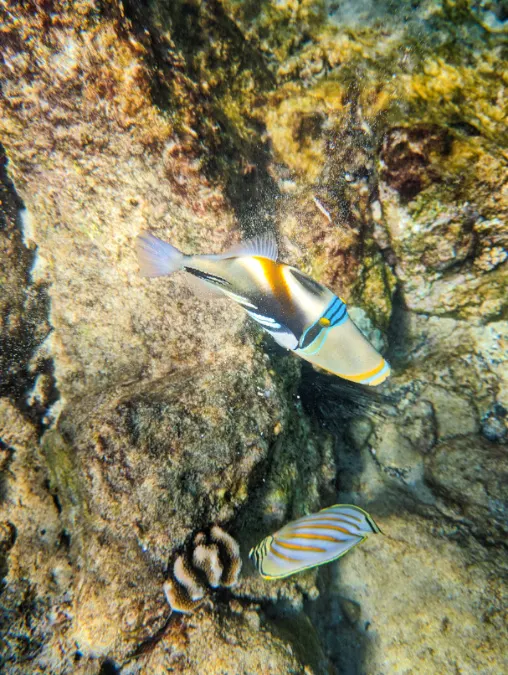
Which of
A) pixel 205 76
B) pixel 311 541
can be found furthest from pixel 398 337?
pixel 205 76

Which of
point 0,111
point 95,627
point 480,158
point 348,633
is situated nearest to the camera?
point 95,627

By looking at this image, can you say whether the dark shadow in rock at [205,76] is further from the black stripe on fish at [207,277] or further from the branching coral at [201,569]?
the branching coral at [201,569]

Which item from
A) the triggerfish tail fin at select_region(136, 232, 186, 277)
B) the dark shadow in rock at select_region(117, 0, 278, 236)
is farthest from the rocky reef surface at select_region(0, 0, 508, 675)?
the triggerfish tail fin at select_region(136, 232, 186, 277)

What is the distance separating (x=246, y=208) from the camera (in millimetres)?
2631

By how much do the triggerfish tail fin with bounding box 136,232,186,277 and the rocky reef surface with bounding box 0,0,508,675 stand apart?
76cm

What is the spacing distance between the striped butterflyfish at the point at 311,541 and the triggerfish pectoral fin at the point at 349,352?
120 centimetres

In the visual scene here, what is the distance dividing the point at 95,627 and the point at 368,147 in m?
3.74

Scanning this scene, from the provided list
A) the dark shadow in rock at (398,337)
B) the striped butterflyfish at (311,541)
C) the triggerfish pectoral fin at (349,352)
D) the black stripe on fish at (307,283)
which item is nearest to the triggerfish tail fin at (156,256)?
the black stripe on fish at (307,283)

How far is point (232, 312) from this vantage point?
2652mm

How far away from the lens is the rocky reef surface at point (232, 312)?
1983 millimetres

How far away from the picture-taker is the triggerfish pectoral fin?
1480 millimetres

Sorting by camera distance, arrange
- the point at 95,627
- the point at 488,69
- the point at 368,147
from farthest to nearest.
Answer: the point at 368,147 < the point at 95,627 < the point at 488,69

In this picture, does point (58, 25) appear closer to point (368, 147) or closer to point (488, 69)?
point (368, 147)

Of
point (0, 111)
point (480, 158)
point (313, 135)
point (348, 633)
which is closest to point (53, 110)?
point (0, 111)
